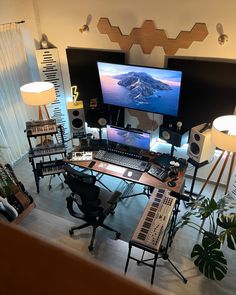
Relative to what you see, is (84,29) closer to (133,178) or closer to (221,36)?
(221,36)

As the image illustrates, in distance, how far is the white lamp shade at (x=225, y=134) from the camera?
2251 mm

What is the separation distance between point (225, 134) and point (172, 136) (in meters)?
0.96

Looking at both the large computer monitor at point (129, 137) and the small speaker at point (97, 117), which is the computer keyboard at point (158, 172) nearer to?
the large computer monitor at point (129, 137)

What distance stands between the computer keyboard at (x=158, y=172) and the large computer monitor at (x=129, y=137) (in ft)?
1.03

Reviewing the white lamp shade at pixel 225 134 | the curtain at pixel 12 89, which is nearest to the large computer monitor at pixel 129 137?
→ the white lamp shade at pixel 225 134

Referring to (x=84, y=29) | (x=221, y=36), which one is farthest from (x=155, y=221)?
(x=84, y=29)

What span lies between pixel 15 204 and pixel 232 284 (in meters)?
2.55

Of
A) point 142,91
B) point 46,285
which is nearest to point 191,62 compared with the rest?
point 142,91

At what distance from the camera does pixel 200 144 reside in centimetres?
283

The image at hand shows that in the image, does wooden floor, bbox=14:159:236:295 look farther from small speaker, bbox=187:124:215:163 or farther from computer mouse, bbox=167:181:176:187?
small speaker, bbox=187:124:215:163

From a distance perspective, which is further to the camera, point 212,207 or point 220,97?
point 220,97

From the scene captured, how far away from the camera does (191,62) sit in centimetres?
299

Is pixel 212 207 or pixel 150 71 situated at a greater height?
pixel 150 71

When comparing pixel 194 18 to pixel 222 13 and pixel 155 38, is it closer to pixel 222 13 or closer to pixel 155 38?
pixel 222 13
